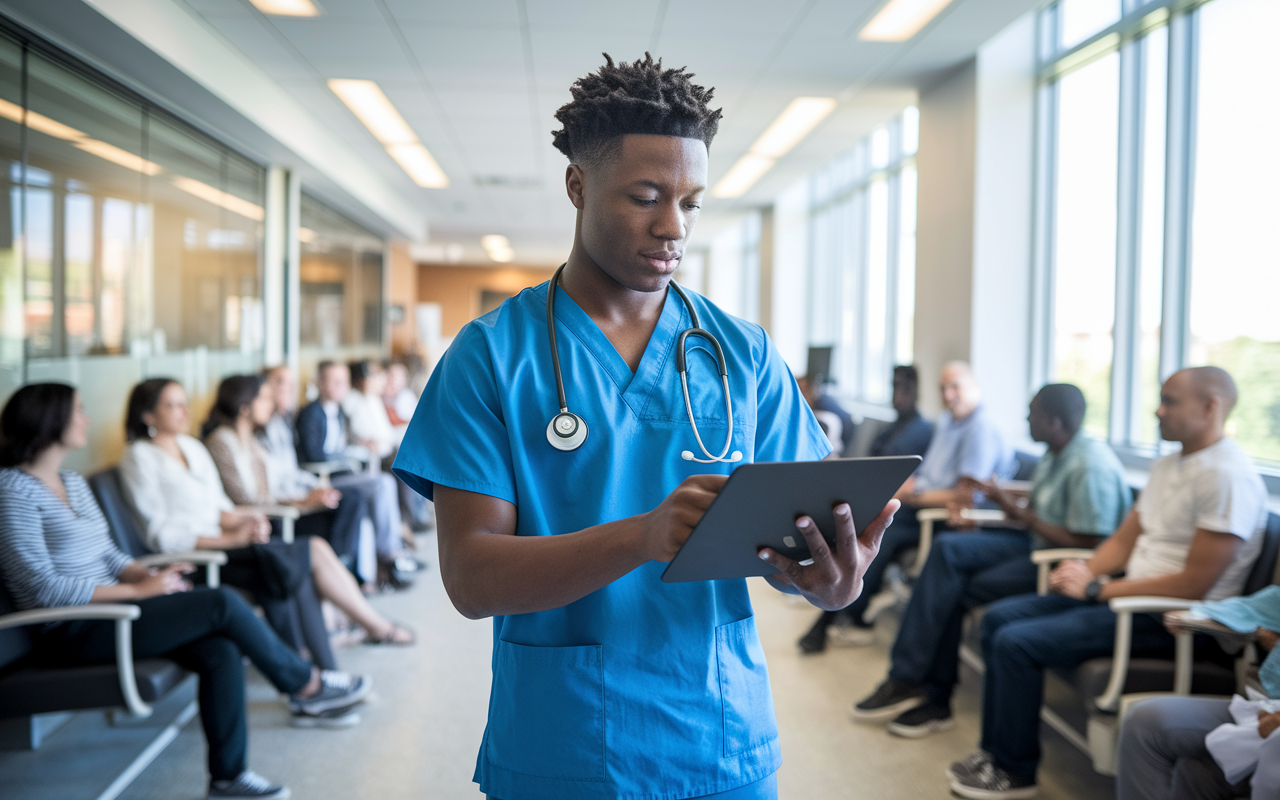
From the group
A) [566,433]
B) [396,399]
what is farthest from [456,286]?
[566,433]

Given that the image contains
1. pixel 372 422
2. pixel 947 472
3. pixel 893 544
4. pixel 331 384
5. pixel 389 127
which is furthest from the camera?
pixel 389 127

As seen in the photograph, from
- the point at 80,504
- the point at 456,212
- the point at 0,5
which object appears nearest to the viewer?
the point at 80,504

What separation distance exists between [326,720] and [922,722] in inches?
84.2

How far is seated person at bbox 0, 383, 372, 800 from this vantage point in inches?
94.7

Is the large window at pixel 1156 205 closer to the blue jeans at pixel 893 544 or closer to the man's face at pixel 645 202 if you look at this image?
the blue jeans at pixel 893 544

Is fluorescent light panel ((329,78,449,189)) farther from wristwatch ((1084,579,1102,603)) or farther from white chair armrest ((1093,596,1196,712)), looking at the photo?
white chair armrest ((1093,596,1196,712))

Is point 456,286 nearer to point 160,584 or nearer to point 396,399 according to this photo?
point 396,399

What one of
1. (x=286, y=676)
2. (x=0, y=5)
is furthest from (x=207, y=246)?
(x=286, y=676)

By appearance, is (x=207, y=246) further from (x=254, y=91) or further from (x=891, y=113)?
(x=891, y=113)

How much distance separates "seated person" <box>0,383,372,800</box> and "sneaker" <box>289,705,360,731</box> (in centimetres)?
39

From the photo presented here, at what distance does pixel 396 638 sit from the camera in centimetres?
388

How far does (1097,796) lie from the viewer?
256 cm

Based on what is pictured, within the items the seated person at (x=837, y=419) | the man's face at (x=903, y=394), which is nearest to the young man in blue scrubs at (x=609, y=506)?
the man's face at (x=903, y=394)

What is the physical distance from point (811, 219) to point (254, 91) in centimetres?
600
